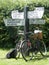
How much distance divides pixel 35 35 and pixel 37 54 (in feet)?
3.23

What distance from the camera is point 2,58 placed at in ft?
33.3

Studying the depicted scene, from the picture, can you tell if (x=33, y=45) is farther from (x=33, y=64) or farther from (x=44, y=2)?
(x=44, y=2)

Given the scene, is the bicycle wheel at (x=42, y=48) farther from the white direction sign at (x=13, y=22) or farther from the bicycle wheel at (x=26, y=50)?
the white direction sign at (x=13, y=22)

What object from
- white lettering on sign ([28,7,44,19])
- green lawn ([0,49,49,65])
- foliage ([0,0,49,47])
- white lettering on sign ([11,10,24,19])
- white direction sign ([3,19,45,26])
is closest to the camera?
green lawn ([0,49,49,65])

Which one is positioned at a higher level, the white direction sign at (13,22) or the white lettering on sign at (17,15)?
the white lettering on sign at (17,15)

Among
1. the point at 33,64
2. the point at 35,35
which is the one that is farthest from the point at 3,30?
the point at 33,64

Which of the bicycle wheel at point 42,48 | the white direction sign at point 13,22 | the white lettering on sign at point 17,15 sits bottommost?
the bicycle wheel at point 42,48

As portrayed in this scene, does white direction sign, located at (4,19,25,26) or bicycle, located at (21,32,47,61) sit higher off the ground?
white direction sign, located at (4,19,25,26)

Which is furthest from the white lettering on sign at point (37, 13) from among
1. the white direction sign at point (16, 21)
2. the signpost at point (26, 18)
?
the white direction sign at point (16, 21)

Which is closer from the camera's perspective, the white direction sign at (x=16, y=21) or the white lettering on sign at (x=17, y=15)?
the white direction sign at (x=16, y=21)

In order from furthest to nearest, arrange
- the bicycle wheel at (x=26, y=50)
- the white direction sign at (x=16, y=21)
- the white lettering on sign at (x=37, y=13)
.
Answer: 1. the white direction sign at (x=16, y=21)
2. the white lettering on sign at (x=37, y=13)
3. the bicycle wheel at (x=26, y=50)

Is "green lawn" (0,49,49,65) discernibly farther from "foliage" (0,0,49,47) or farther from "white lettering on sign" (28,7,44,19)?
"foliage" (0,0,49,47)

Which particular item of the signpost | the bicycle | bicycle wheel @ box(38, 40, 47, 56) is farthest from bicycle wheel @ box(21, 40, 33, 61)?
bicycle wheel @ box(38, 40, 47, 56)

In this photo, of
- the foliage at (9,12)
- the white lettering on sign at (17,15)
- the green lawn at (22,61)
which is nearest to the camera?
the green lawn at (22,61)
